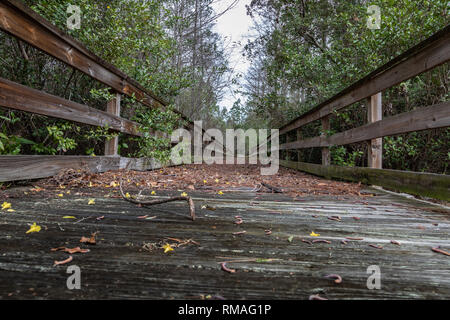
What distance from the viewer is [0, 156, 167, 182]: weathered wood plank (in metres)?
2.08

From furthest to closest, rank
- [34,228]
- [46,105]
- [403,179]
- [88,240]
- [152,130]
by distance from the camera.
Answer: [152,130]
[403,179]
[46,105]
[34,228]
[88,240]

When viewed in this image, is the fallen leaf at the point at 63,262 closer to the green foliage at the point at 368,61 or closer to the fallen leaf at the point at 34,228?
the fallen leaf at the point at 34,228

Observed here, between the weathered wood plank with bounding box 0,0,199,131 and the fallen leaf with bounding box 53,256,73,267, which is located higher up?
the weathered wood plank with bounding box 0,0,199,131

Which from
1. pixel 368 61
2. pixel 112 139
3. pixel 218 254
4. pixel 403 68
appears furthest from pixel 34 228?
pixel 368 61

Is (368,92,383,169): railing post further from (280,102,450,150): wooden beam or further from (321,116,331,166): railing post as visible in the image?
(321,116,331,166): railing post

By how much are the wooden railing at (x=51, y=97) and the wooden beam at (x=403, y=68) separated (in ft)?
11.5

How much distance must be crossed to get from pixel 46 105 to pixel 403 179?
12.2 ft

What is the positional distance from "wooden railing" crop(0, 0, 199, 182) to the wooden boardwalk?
0.58m

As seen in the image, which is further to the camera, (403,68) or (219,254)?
(403,68)

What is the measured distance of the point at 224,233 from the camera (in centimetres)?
132

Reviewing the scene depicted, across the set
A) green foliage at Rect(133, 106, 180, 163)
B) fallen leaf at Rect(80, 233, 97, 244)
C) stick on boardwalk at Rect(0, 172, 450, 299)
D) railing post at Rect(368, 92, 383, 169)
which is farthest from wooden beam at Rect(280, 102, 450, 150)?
green foliage at Rect(133, 106, 180, 163)

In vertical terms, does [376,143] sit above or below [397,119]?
below

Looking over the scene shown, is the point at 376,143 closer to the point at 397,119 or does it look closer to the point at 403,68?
the point at 397,119
